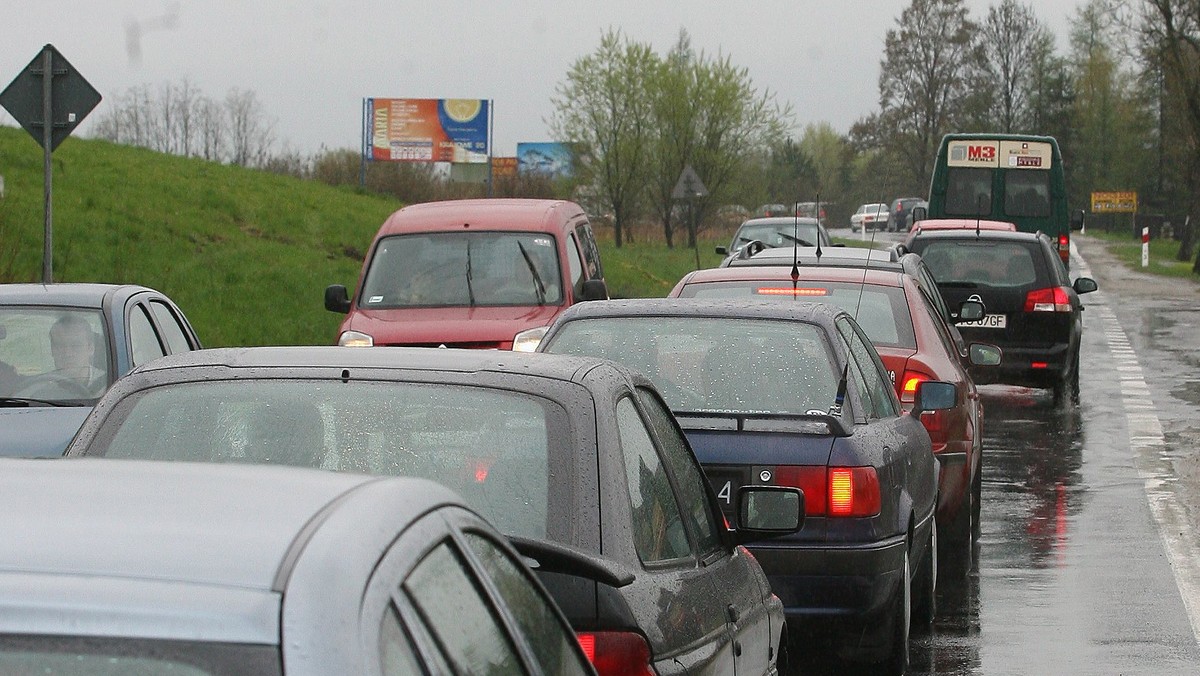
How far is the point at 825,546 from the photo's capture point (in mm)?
6938

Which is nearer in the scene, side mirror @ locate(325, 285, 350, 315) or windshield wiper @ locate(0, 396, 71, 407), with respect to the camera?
windshield wiper @ locate(0, 396, 71, 407)

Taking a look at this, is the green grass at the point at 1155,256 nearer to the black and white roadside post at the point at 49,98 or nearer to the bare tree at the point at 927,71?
the bare tree at the point at 927,71

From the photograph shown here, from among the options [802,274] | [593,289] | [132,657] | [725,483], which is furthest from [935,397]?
[132,657]

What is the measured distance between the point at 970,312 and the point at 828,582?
6.71 m

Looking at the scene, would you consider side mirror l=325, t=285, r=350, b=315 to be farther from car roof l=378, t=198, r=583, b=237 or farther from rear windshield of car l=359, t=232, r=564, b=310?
car roof l=378, t=198, r=583, b=237

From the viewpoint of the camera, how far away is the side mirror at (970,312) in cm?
1312

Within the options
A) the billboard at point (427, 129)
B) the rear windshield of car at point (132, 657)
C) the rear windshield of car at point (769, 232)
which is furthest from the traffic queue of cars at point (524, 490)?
the billboard at point (427, 129)

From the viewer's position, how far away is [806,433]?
22.8 feet

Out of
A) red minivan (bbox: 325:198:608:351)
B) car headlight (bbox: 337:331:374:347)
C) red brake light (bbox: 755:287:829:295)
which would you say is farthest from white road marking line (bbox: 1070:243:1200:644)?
car headlight (bbox: 337:331:374:347)

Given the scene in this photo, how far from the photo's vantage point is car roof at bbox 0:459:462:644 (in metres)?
1.79

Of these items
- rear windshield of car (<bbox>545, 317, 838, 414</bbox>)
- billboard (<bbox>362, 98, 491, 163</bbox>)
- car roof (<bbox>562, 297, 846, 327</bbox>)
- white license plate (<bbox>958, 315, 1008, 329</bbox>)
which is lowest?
white license plate (<bbox>958, 315, 1008, 329</bbox>)

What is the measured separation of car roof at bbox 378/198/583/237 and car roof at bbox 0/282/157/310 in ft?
19.1

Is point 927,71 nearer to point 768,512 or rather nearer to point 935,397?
point 935,397

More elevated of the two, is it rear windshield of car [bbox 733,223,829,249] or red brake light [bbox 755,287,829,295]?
red brake light [bbox 755,287,829,295]
